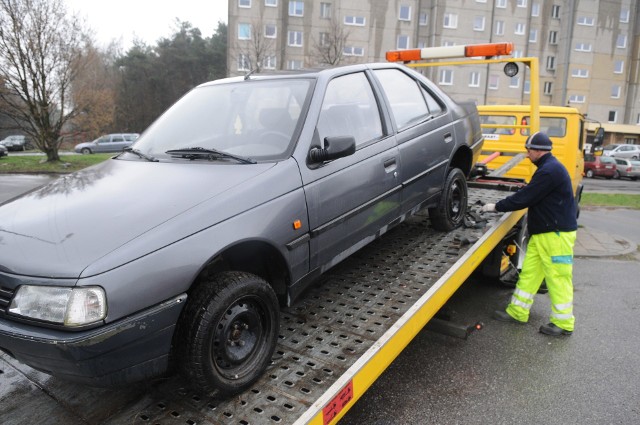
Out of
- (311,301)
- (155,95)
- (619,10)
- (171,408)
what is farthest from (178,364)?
(619,10)

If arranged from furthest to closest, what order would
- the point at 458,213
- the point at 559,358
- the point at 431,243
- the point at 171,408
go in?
the point at 458,213 < the point at 431,243 < the point at 559,358 < the point at 171,408

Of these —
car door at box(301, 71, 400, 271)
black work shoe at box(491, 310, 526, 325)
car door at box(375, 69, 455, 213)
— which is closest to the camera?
car door at box(301, 71, 400, 271)

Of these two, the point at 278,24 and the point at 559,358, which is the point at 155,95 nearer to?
the point at 278,24

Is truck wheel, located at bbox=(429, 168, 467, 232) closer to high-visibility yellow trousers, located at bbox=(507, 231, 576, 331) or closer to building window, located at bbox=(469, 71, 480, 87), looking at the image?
high-visibility yellow trousers, located at bbox=(507, 231, 576, 331)

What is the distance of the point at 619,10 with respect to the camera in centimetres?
4669

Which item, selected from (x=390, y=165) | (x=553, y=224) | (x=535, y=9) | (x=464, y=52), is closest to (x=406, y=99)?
(x=390, y=165)

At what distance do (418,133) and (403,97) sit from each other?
1.15 feet

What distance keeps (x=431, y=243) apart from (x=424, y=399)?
1.41 meters

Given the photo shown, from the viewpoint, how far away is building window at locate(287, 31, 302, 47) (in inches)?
1597

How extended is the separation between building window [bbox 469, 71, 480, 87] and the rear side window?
41451 mm

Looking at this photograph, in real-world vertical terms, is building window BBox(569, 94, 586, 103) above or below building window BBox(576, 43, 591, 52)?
below

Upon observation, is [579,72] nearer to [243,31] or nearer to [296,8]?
[296,8]

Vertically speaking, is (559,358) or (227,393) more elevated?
(227,393)

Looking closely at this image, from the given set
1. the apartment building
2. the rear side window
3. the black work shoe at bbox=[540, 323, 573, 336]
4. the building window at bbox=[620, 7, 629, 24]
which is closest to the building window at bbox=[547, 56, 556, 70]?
the apartment building
